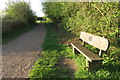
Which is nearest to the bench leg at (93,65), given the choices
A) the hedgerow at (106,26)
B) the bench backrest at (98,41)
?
the hedgerow at (106,26)

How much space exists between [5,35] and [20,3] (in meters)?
11.3

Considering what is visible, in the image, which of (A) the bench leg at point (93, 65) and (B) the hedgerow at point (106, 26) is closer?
(A) the bench leg at point (93, 65)

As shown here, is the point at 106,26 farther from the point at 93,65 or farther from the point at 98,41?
the point at 93,65

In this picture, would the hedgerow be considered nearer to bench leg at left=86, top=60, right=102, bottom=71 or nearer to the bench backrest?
bench leg at left=86, top=60, right=102, bottom=71

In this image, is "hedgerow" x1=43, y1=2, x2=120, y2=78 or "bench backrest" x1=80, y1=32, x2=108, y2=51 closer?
"bench backrest" x1=80, y1=32, x2=108, y2=51

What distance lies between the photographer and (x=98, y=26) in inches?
198

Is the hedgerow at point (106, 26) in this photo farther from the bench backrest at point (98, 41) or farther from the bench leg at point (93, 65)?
the bench backrest at point (98, 41)

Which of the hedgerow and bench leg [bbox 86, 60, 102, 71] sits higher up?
the hedgerow

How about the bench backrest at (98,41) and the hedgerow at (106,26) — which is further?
the hedgerow at (106,26)

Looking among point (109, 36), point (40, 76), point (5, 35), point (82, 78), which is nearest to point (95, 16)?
point (109, 36)

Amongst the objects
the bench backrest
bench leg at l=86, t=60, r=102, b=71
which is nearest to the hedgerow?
bench leg at l=86, t=60, r=102, b=71

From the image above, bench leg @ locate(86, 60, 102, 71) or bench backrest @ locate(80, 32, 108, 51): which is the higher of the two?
bench backrest @ locate(80, 32, 108, 51)

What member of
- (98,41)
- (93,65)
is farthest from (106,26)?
(93,65)

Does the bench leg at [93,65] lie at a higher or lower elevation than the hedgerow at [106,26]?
lower
